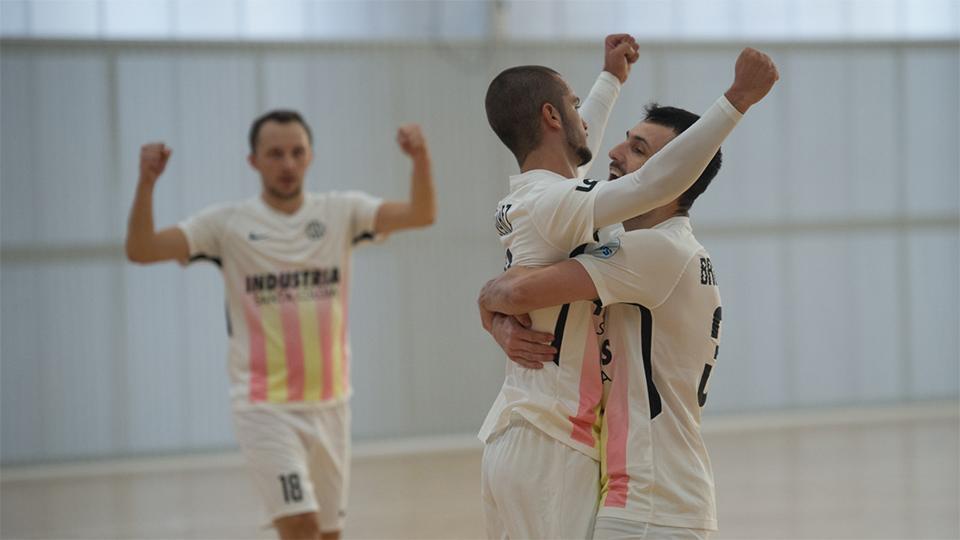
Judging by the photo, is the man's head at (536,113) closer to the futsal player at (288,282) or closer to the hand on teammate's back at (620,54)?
the hand on teammate's back at (620,54)

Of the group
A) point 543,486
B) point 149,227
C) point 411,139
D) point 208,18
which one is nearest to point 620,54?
point 543,486

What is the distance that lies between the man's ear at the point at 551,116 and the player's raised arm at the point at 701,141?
0.39 m

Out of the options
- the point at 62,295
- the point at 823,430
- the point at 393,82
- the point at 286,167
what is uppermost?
the point at 393,82

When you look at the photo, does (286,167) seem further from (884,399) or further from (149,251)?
(884,399)

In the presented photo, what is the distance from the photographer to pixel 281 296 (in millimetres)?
4898


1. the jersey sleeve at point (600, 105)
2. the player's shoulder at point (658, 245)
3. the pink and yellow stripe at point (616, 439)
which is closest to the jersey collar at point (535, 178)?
the player's shoulder at point (658, 245)

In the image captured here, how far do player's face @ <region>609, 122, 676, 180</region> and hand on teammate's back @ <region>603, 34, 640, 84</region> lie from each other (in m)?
0.53

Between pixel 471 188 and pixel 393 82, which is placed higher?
pixel 393 82

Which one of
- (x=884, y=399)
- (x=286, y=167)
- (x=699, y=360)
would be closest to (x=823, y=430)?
(x=884, y=399)

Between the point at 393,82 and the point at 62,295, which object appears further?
the point at 393,82

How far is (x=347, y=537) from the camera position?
6043mm

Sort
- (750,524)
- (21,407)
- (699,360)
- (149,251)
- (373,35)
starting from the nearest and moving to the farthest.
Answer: (699,360) → (149,251) → (750,524) → (21,407) → (373,35)

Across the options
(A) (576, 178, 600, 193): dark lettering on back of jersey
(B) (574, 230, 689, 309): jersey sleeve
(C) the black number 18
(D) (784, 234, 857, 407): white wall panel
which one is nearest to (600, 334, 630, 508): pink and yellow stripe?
(B) (574, 230, 689, 309): jersey sleeve

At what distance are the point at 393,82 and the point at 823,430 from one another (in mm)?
4824
